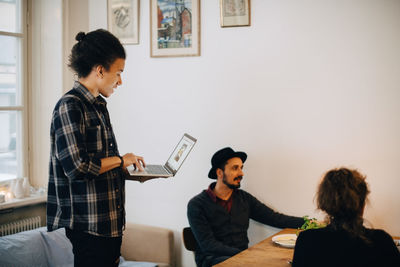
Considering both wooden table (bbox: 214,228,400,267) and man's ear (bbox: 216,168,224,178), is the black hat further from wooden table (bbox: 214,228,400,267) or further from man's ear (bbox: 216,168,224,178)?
wooden table (bbox: 214,228,400,267)

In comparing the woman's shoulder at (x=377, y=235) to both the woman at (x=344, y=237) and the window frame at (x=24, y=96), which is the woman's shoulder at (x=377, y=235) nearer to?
the woman at (x=344, y=237)

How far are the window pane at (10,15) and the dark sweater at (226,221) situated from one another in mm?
1949

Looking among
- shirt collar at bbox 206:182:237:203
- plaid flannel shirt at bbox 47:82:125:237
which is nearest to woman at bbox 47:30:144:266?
plaid flannel shirt at bbox 47:82:125:237

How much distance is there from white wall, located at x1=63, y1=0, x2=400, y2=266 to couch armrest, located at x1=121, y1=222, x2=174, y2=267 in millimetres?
155

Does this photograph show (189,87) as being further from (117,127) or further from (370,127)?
(370,127)

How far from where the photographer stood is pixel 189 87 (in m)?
3.34

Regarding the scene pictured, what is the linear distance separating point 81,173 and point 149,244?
1.84 metres

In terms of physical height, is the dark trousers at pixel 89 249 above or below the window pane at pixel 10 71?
below

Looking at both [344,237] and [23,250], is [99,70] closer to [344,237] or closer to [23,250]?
[344,237]

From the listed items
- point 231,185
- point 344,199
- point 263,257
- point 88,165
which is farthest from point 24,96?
point 344,199

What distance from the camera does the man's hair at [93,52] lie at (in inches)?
68.6

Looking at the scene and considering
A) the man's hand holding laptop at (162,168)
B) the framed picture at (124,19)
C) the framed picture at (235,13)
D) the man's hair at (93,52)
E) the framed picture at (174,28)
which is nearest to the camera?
the man's hair at (93,52)

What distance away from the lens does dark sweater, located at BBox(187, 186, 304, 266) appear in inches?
111

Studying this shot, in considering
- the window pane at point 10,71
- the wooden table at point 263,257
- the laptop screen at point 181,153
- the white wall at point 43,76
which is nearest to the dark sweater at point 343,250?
the wooden table at point 263,257
